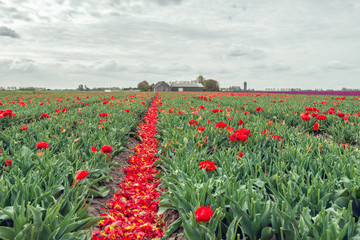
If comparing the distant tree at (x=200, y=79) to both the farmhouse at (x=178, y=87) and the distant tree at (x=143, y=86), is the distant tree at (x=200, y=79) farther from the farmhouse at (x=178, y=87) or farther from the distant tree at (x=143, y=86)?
the distant tree at (x=143, y=86)

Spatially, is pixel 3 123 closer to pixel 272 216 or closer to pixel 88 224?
pixel 88 224

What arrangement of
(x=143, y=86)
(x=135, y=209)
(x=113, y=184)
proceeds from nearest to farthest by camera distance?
(x=135, y=209)
(x=113, y=184)
(x=143, y=86)

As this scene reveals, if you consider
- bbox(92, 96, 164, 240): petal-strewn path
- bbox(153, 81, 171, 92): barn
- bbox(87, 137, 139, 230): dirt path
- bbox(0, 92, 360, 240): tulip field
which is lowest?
bbox(92, 96, 164, 240): petal-strewn path

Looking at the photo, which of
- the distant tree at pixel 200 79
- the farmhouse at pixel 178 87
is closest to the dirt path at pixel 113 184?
the farmhouse at pixel 178 87

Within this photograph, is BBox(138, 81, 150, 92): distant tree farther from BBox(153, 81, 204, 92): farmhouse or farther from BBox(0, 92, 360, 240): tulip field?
BBox(0, 92, 360, 240): tulip field

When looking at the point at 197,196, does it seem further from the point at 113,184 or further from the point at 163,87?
the point at 163,87

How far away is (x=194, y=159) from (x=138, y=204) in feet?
3.80

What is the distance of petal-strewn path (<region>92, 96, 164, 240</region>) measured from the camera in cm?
270

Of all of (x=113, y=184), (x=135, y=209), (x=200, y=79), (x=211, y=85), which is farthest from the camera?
(x=200, y=79)

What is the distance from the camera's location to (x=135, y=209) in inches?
130

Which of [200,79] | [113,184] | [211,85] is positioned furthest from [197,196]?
[200,79]

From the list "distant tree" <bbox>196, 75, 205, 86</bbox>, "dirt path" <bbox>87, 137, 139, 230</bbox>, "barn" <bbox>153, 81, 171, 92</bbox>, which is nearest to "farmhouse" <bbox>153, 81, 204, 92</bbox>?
"barn" <bbox>153, 81, 171, 92</bbox>

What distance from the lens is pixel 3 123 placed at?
716cm

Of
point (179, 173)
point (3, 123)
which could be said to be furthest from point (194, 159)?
point (3, 123)
